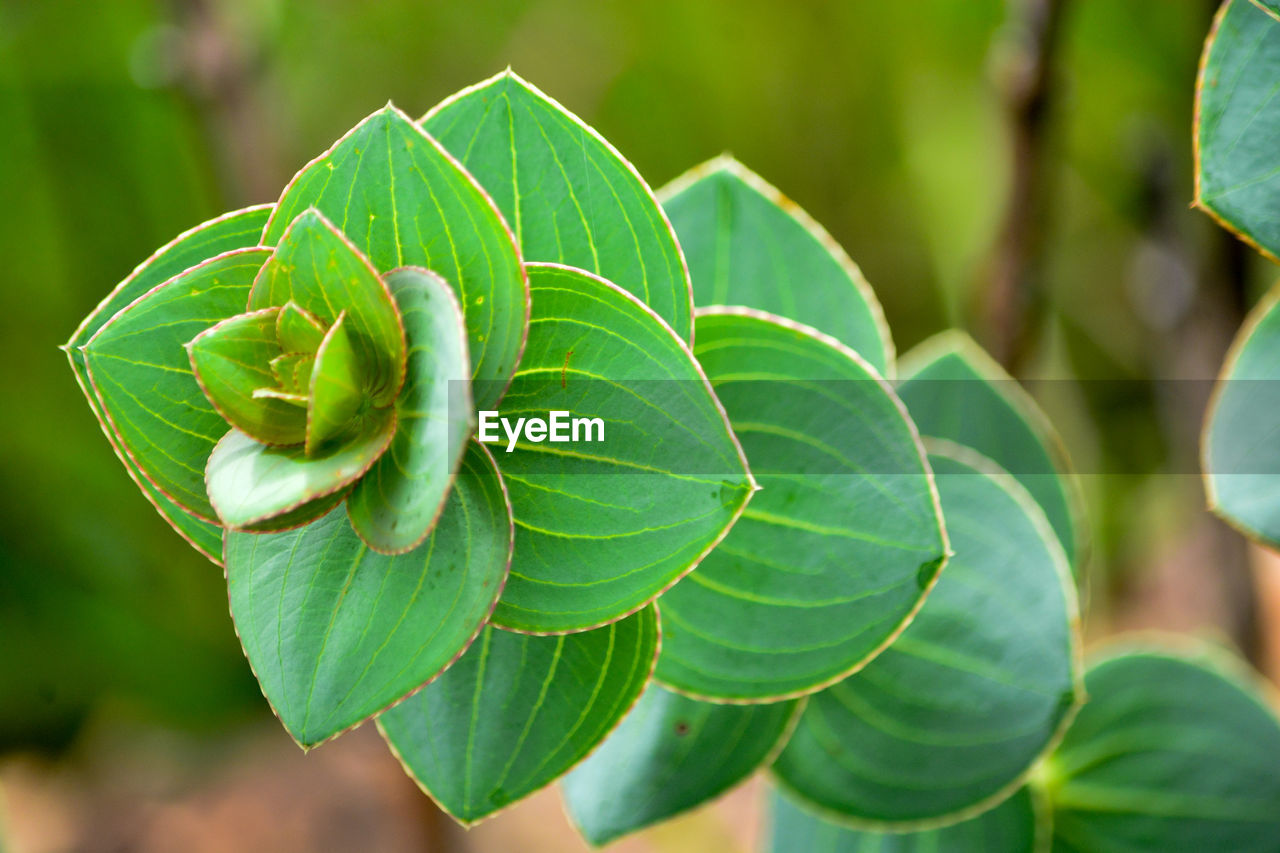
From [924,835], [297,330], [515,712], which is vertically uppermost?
[297,330]

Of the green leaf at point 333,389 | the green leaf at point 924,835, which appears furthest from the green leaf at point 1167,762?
the green leaf at point 333,389

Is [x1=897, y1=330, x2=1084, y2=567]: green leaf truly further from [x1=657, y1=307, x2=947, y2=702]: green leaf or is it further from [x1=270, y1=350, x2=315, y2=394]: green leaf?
[x1=270, y1=350, x2=315, y2=394]: green leaf

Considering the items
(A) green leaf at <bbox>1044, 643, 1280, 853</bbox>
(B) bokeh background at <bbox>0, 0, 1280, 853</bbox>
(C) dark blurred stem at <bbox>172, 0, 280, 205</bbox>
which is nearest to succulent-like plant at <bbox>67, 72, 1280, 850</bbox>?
(A) green leaf at <bbox>1044, 643, 1280, 853</bbox>

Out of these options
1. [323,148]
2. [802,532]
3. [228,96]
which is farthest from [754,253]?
[323,148]

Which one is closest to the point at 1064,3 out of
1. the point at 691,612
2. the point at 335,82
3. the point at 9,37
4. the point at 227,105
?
the point at 691,612

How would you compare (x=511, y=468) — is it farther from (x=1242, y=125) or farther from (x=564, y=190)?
(x=1242, y=125)

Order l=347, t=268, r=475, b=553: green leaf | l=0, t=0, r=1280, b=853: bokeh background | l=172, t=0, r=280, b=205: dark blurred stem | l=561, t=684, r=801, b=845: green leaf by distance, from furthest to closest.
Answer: l=0, t=0, r=1280, b=853: bokeh background, l=172, t=0, r=280, b=205: dark blurred stem, l=561, t=684, r=801, b=845: green leaf, l=347, t=268, r=475, b=553: green leaf
